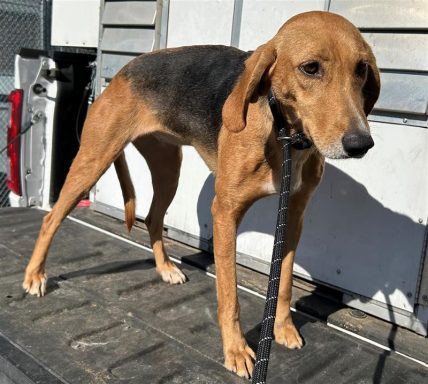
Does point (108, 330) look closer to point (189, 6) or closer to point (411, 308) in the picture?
point (411, 308)

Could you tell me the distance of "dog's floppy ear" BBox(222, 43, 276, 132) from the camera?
2232 millimetres

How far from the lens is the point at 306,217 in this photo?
3.53 meters

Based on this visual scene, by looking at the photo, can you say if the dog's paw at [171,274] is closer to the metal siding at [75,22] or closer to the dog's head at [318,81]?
the dog's head at [318,81]

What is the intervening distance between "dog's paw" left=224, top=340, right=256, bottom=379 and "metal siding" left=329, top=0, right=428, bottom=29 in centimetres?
190

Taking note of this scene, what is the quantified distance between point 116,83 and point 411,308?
221cm

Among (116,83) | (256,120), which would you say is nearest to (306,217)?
(256,120)

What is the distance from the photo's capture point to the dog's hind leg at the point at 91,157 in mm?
3252

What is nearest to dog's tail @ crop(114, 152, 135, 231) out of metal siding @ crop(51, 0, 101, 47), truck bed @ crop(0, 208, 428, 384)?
truck bed @ crop(0, 208, 428, 384)

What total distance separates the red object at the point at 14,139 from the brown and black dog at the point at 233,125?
1.38 meters

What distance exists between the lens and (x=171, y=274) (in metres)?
3.44

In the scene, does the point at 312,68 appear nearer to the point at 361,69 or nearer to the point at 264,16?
the point at 361,69

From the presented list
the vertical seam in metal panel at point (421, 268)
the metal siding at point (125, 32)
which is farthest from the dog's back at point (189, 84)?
the vertical seam in metal panel at point (421, 268)

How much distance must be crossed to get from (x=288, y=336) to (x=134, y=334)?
78 centimetres

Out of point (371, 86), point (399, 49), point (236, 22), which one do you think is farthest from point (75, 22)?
point (371, 86)
